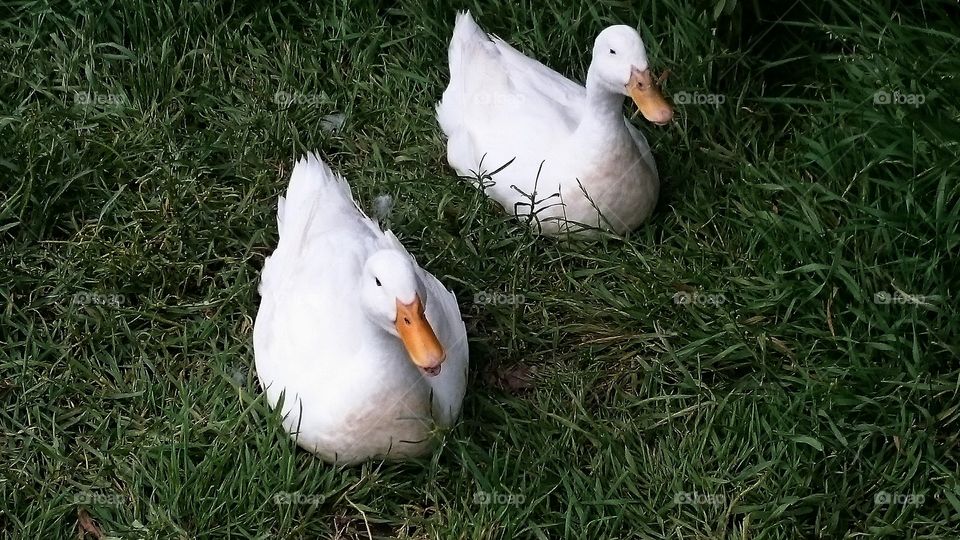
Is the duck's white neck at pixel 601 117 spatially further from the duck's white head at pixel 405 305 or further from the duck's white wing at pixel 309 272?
the duck's white head at pixel 405 305

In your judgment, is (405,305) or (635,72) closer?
(405,305)

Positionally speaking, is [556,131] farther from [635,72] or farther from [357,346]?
[357,346]

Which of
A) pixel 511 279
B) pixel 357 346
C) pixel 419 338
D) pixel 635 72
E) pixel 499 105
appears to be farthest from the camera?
pixel 499 105

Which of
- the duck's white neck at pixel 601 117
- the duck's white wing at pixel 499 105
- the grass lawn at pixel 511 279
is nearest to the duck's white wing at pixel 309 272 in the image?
the grass lawn at pixel 511 279

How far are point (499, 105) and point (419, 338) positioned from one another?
1.31m

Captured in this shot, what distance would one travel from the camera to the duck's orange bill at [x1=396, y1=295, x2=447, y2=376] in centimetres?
295

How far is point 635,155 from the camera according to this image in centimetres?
379

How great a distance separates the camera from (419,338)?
2965mm

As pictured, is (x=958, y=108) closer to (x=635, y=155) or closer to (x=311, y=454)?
(x=635, y=155)

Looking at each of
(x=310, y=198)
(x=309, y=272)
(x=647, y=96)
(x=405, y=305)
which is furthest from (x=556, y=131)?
(x=405, y=305)

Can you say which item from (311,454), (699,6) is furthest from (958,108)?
(311,454)

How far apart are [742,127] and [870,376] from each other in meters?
1.19

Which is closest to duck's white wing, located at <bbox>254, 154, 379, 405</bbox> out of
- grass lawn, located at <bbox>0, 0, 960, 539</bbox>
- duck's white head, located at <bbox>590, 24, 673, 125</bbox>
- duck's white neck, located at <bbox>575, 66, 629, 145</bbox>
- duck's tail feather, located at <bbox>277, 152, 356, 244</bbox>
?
duck's tail feather, located at <bbox>277, 152, 356, 244</bbox>

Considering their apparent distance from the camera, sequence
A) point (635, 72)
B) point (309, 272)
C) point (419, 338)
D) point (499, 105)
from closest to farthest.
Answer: point (419, 338), point (309, 272), point (635, 72), point (499, 105)
